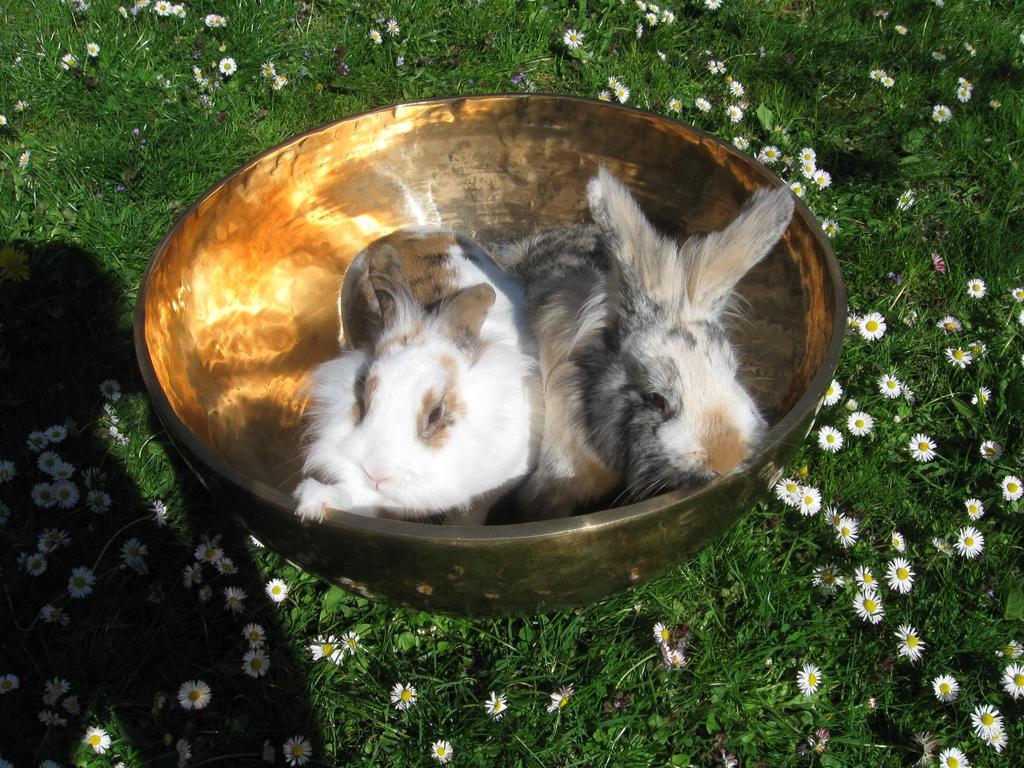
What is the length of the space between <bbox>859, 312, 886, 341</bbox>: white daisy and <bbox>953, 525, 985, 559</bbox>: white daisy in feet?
2.84

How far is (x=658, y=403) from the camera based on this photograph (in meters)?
2.35

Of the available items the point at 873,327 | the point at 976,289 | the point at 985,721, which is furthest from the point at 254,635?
the point at 976,289

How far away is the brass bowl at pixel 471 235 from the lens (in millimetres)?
2029

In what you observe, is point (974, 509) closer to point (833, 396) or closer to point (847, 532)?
point (847, 532)

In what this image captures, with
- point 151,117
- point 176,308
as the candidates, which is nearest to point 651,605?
point 176,308

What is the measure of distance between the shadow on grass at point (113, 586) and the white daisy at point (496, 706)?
0.51m

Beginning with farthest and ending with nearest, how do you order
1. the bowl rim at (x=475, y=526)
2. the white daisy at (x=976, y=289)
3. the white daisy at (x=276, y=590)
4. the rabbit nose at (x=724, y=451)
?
the white daisy at (x=976, y=289), the white daisy at (x=276, y=590), the rabbit nose at (x=724, y=451), the bowl rim at (x=475, y=526)

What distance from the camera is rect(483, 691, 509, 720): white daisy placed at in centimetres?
254

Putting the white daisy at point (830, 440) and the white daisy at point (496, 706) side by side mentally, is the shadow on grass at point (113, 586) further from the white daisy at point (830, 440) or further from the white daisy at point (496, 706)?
the white daisy at point (830, 440)

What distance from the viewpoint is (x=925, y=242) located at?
391 cm

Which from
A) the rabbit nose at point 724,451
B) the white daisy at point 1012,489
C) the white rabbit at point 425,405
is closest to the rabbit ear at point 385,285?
the white rabbit at point 425,405

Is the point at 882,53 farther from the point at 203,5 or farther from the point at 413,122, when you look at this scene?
the point at 203,5

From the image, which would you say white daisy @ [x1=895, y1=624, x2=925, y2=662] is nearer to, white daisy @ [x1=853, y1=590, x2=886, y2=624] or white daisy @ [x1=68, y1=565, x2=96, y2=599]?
white daisy @ [x1=853, y1=590, x2=886, y2=624]

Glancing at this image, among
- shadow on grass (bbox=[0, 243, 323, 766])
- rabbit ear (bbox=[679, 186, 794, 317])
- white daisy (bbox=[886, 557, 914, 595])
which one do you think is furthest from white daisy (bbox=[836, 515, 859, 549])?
shadow on grass (bbox=[0, 243, 323, 766])
